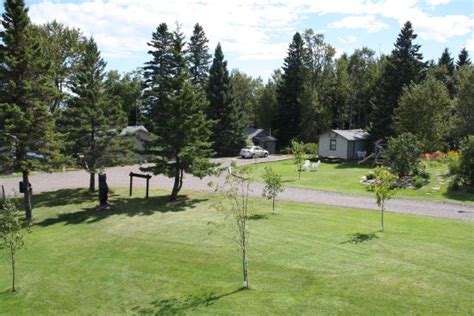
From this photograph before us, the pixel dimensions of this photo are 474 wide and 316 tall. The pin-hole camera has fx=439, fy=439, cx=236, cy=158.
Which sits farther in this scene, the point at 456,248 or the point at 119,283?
the point at 456,248

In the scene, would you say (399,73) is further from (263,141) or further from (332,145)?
(263,141)

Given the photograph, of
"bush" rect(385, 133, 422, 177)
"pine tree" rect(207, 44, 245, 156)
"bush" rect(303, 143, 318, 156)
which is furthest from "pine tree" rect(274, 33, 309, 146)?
A: "bush" rect(385, 133, 422, 177)

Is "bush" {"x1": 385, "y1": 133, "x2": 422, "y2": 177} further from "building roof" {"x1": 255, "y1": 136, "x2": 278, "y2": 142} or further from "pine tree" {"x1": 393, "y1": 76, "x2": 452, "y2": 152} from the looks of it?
"building roof" {"x1": 255, "y1": 136, "x2": 278, "y2": 142}

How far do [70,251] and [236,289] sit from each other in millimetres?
7520

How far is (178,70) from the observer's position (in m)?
23.6

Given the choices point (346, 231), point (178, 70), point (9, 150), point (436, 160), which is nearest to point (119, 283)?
point (346, 231)

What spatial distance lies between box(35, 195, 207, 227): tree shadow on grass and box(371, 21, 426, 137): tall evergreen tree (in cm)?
2865

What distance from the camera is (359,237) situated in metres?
15.0

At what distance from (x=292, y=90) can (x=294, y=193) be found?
36533 millimetres

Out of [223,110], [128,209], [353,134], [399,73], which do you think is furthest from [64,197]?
[399,73]

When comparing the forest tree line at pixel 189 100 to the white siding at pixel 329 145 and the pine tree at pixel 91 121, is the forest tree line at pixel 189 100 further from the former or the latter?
the white siding at pixel 329 145

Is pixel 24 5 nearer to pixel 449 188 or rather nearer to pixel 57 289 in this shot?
pixel 57 289

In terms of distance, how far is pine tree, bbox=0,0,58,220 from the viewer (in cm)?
1986

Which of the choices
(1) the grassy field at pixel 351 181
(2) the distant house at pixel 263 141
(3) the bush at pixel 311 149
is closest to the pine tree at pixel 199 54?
(2) the distant house at pixel 263 141
